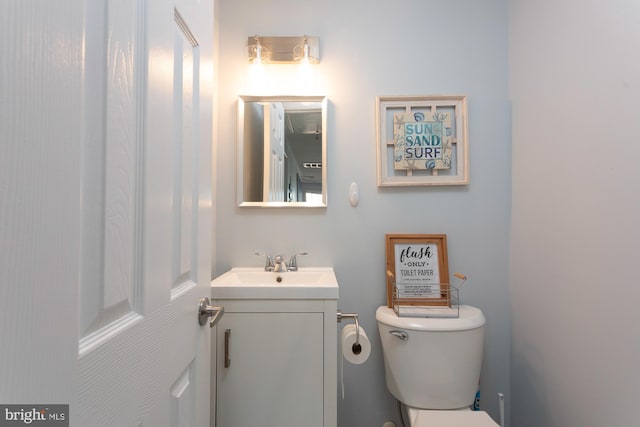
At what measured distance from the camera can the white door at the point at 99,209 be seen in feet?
0.85

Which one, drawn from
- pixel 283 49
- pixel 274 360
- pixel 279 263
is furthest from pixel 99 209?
pixel 283 49

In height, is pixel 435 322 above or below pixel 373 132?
below

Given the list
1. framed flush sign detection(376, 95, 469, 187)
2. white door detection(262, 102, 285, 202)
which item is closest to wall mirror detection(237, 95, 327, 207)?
white door detection(262, 102, 285, 202)

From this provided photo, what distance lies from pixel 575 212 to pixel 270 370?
1.22 meters

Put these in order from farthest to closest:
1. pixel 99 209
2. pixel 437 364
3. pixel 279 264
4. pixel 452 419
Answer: pixel 279 264 → pixel 437 364 → pixel 452 419 → pixel 99 209

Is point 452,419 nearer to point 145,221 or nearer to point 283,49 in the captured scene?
point 145,221

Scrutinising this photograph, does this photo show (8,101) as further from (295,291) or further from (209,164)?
(295,291)

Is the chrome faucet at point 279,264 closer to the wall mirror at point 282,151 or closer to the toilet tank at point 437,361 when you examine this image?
the wall mirror at point 282,151

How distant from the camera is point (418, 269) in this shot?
1.39 metres

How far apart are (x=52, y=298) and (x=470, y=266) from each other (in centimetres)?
152

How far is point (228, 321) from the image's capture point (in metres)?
1.05

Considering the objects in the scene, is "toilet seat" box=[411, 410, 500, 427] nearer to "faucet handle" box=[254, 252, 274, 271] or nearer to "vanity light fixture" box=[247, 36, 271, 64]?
"faucet handle" box=[254, 252, 274, 271]

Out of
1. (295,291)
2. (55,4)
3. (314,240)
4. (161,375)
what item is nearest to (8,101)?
(55,4)

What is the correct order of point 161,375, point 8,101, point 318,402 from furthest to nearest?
point 318,402 → point 161,375 → point 8,101
